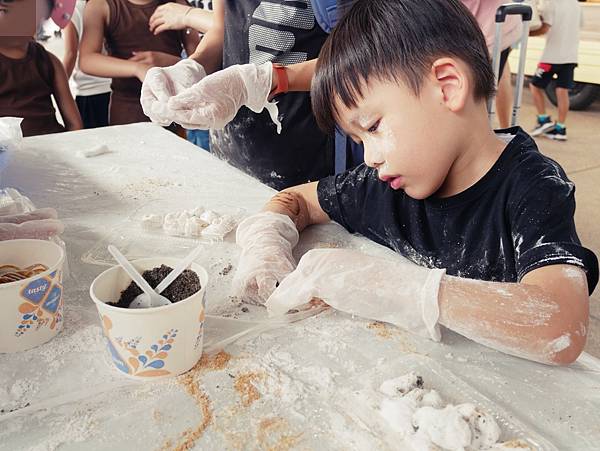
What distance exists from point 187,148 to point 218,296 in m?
0.93

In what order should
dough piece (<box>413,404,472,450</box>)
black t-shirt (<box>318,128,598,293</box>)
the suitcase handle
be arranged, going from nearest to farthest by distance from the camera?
dough piece (<box>413,404,472,450</box>), black t-shirt (<box>318,128,598,293</box>), the suitcase handle

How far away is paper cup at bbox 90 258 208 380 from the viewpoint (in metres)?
0.70

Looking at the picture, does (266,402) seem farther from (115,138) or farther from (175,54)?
(175,54)

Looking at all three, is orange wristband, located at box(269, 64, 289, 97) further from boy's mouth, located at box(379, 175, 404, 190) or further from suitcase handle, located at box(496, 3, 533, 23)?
suitcase handle, located at box(496, 3, 533, 23)

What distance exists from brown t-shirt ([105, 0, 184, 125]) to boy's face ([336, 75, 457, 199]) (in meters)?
2.15

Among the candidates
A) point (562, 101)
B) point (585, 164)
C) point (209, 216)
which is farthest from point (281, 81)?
point (562, 101)

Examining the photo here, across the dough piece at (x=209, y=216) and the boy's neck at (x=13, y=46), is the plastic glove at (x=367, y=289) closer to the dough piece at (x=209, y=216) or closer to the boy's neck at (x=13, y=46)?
the dough piece at (x=209, y=216)

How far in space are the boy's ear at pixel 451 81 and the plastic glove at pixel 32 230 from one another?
2.49 ft

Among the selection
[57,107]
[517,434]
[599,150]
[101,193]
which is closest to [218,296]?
[517,434]

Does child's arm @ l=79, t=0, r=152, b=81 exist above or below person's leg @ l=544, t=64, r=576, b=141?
above

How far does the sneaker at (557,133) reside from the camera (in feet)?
14.9

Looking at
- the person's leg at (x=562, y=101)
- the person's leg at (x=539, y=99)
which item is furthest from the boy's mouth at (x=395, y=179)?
the person's leg at (x=539, y=99)

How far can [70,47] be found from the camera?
302 centimetres

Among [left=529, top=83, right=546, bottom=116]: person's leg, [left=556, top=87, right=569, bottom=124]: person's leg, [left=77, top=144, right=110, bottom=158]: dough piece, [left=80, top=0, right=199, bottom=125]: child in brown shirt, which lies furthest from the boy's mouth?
[left=529, top=83, right=546, bottom=116]: person's leg
